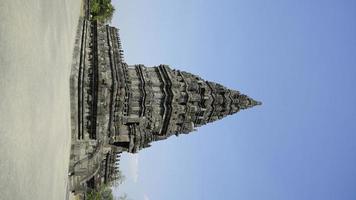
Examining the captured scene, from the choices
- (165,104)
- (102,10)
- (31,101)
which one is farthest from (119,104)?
(102,10)

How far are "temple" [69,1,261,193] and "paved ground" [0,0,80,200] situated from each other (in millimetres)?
4800

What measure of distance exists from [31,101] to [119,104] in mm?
13097

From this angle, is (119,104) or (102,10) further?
(102,10)

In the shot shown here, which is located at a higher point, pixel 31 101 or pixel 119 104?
pixel 31 101

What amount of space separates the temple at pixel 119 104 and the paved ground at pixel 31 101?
4.80 meters

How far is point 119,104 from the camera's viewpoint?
24.0 meters

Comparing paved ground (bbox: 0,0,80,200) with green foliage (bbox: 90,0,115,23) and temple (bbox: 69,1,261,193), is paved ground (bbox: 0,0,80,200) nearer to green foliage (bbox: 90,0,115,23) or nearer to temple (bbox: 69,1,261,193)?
temple (bbox: 69,1,261,193)

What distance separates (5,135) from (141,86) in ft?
60.2

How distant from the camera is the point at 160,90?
27.9 meters

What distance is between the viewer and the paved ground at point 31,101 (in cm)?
857

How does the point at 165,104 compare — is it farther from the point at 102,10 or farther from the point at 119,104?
the point at 102,10

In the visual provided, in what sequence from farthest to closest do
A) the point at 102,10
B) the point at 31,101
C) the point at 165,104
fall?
the point at 102,10
the point at 165,104
the point at 31,101

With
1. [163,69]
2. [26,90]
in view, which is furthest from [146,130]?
[26,90]

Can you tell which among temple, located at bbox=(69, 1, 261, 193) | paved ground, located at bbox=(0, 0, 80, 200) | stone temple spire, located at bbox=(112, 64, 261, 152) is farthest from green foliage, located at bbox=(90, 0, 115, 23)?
paved ground, located at bbox=(0, 0, 80, 200)
